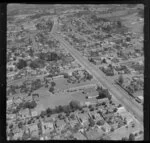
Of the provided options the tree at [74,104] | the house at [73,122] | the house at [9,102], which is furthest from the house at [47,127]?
the house at [9,102]

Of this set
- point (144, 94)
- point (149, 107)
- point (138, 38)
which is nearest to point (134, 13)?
point (138, 38)

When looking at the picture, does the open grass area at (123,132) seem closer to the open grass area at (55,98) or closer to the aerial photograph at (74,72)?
the aerial photograph at (74,72)

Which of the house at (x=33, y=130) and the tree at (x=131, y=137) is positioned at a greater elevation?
the house at (x=33, y=130)

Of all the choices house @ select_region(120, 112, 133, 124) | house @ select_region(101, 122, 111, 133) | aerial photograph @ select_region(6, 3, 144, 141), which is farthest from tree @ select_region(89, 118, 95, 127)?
house @ select_region(120, 112, 133, 124)

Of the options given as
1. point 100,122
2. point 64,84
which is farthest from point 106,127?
point 64,84

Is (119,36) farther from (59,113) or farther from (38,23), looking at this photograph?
(59,113)

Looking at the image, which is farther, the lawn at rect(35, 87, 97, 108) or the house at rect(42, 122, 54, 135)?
the lawn at rect(35, 87, 97, 108)

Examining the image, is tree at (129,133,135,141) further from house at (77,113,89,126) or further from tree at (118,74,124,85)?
tree at (118,74,124,85)

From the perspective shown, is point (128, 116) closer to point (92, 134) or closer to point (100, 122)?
point (100, 122)
